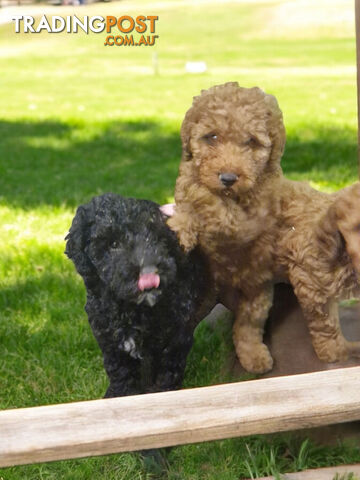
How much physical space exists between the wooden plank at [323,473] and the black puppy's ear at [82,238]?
2.50 feet

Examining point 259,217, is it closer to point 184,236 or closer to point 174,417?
point 184,236

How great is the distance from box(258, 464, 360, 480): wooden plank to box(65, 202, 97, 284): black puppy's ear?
30.0 inches

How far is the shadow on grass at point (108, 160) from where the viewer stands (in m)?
4.96

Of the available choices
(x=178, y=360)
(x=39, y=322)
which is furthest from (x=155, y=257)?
(x=39, y=322)

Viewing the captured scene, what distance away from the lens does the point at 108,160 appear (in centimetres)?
607

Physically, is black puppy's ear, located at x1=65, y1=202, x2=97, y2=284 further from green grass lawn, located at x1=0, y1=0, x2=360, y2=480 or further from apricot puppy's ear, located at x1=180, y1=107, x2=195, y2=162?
green grass lawn, located at x1=0, y1=0, x2=360, y2=480

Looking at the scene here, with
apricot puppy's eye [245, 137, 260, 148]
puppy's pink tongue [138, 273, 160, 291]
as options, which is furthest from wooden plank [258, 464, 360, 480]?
apricot puppy's eye [245, 137, 260, 148]

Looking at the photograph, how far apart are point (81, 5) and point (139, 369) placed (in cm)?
1466

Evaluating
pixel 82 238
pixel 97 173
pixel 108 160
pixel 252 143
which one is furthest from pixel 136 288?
pixel 108 160

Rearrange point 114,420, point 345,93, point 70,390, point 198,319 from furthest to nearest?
point 345,93 → point 70,390 → point 198,319 → point 114,420

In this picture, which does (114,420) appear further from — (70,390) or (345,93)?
(345,93)

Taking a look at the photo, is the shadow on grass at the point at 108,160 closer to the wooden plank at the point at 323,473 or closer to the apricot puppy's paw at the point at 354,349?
the apricot puppy's paw at the point at 354,349

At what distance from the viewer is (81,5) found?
601 inches

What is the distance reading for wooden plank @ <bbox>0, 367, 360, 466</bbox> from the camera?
1356 mm
